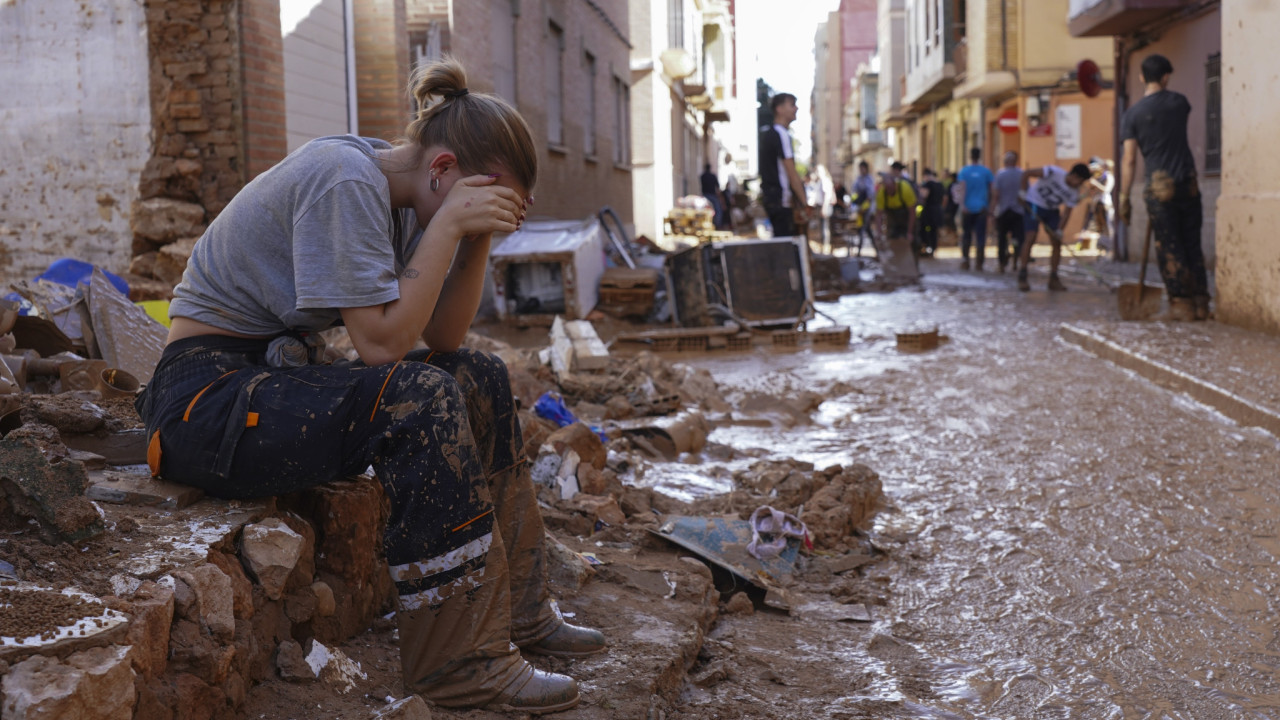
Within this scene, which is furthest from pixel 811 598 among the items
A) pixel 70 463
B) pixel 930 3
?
pixel 930 3

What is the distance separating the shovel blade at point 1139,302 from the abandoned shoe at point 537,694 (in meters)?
8.53

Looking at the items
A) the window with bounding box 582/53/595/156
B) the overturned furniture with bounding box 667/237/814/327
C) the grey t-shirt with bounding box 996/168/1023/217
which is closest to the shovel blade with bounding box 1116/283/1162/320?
the overturned furniture with bounding box 667/237/814/327

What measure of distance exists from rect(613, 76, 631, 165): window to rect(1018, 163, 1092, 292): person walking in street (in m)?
8.24

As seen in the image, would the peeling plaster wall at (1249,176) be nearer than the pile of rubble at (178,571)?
No

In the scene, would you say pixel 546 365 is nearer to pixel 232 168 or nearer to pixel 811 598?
pixel 232 168

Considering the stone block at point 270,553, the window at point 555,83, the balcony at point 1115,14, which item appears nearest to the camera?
the stone block at point 270,553

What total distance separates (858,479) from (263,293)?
267 centimetres

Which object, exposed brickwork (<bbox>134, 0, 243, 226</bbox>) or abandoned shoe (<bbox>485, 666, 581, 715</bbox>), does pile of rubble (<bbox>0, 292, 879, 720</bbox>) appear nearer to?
abandoned shoe (<bbox>485, 666, 581, 715</bbox>)

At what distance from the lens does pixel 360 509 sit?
2.59 metres

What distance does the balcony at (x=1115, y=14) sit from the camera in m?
14.9

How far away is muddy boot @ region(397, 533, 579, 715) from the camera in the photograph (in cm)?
219

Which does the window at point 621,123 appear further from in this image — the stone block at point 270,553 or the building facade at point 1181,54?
the stone block at point 270,553

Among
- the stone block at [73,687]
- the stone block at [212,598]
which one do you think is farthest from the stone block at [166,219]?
the stone block at [73,687]

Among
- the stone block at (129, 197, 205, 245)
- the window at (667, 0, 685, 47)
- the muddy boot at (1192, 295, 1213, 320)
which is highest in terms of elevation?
the window at (667, 0, 685, 47)
